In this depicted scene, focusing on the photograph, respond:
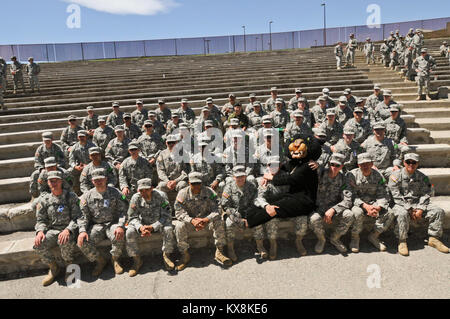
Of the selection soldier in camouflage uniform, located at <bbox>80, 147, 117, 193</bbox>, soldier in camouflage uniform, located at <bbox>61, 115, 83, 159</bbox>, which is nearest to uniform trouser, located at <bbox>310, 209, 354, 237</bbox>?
soldier in camouflage uniform, located at <bbox>80, 147, 117, 193</bbox>

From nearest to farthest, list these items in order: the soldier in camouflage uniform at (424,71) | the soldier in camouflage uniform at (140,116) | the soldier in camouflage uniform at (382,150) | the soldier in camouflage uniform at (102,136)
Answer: the soldier in camouflage uniform at (382,150), the soldier in camouflage uniform at (102,136), the soldier in camouflage uniform at (140,116), the soldier in camouflage uniform at (424,71)

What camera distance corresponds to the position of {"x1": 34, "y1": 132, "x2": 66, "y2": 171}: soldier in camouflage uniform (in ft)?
22.9

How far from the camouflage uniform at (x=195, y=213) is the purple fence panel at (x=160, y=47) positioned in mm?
31482

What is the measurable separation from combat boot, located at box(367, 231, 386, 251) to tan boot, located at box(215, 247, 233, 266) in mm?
2726

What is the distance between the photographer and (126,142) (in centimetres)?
745

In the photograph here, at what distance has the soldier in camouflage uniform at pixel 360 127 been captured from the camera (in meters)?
7.22

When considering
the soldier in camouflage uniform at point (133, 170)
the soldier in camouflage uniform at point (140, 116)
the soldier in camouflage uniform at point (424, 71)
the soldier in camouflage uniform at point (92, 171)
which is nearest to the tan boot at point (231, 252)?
the soldier in camouflage uniform at point (133, 170)

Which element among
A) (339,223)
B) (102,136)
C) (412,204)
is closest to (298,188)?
(339,223)

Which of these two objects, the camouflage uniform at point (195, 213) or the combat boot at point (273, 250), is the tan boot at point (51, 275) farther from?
the combat boot at point (273, 250)

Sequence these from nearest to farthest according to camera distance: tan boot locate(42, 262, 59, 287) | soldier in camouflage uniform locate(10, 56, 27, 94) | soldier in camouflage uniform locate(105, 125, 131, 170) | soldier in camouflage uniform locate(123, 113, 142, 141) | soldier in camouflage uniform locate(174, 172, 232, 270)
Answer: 1. tan boot locate(42, 262, 59, 287)
2. soldier in camouflage uniform locate(174, 172, 232, 270)
3. soldier in camouflage uniform locate(105, 125, 131, 170)
4. soldier in camouflage uniform locate(123, 113, 142, 141)
5. soldier in camouflage uniform locate(10, 56, 27, 94)

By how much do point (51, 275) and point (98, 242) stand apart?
966mm

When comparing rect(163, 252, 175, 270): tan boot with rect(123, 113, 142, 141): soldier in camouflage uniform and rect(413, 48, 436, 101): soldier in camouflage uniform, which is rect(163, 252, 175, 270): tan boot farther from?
rect(413, 48, 436, 101): soldier in camouflage uniform

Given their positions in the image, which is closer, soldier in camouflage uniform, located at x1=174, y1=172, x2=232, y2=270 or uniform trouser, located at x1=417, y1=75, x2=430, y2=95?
soldier in camouflage uniform, located at x1=174, y1=172, x2=232, y2=270

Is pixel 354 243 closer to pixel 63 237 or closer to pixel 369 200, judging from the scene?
pixel 369 200
